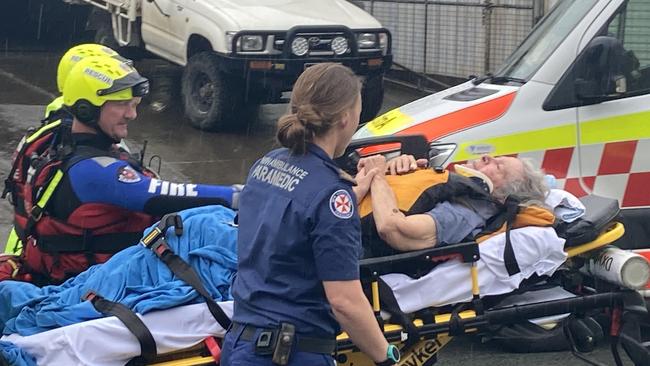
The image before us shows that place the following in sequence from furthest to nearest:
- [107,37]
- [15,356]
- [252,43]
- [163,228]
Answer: [107,37]
[252,43]
[163,228]
[15,356]

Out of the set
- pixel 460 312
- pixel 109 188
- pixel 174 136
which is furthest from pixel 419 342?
pixel 174 136

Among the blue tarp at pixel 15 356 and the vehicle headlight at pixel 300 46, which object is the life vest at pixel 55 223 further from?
the vehicle headlight at pixel 300 46

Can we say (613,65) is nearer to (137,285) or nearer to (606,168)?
(606,168)

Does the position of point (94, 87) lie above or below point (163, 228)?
above

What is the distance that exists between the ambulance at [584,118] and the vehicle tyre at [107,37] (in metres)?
7.89

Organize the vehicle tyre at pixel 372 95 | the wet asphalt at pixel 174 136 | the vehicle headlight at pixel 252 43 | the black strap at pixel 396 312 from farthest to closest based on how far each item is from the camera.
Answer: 1. the vehicle tyre at pixel 372 95
2. the vehicle headlight at pixel 252 43
3. the wet asphalt at pixel 174 136
4. the black strap at pixel 396 312

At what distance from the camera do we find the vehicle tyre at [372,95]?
10703 mm

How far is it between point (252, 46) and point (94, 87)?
5.89m

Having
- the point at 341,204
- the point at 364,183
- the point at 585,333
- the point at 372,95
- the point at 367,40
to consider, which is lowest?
the point at 585,333

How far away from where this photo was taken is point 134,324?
3623 millimetres

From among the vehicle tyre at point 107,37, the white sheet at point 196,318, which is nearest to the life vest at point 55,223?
the white sheet at point 196,318

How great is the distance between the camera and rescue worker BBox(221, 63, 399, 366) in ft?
9.73

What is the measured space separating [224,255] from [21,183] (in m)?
1.04

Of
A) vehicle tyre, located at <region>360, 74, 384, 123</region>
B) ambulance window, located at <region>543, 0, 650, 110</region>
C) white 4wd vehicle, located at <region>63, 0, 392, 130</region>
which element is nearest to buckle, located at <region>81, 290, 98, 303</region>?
ambulance window, located at <region>543, 0, 650, 110</region>
